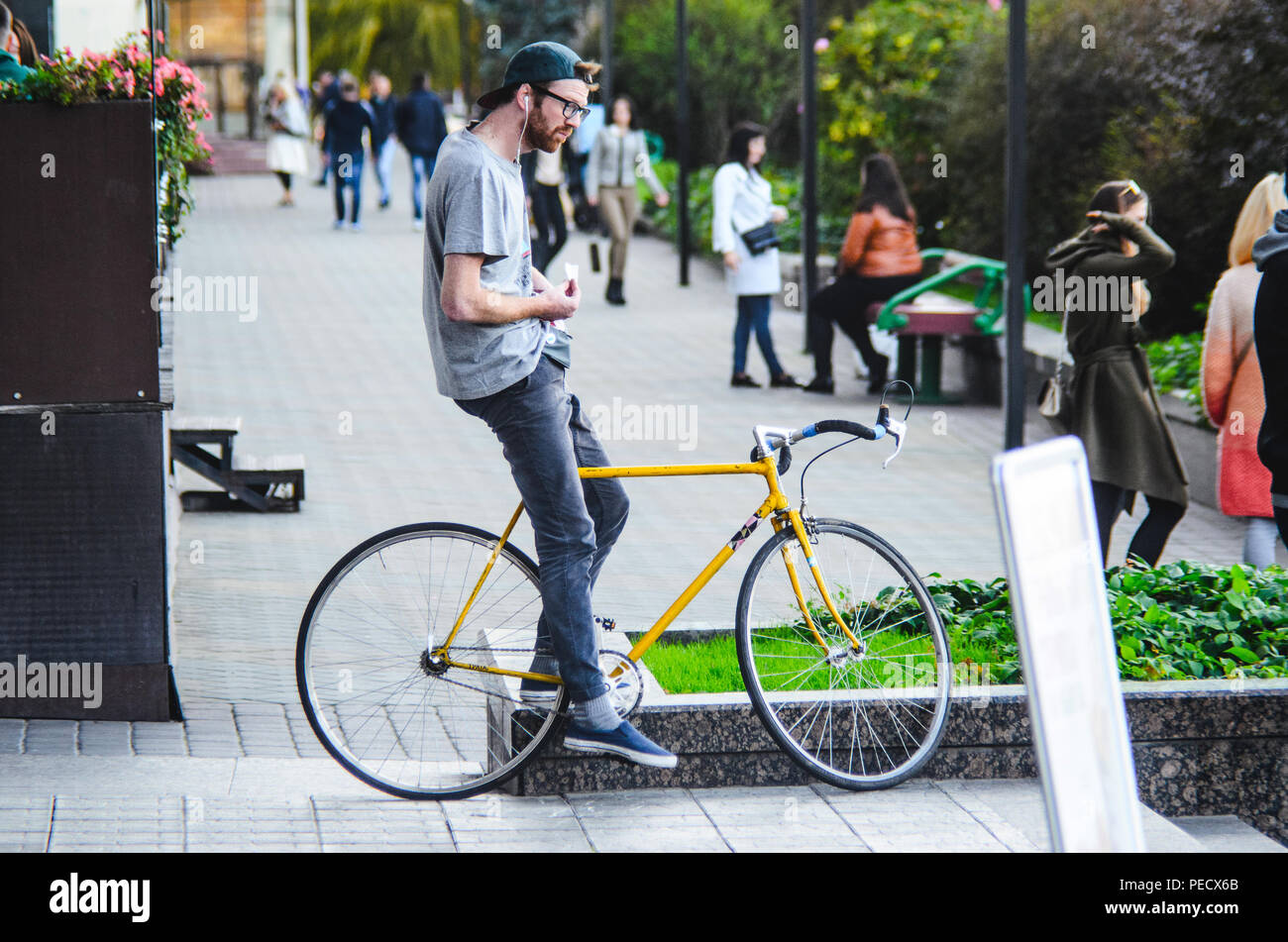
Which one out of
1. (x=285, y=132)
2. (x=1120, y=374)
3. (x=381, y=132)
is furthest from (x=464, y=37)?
(x=1120, y=374)

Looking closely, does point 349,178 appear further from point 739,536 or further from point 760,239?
point 739,536

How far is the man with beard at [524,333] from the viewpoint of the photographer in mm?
4254

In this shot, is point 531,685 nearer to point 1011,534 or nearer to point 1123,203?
point 1011,534

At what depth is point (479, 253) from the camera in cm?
424

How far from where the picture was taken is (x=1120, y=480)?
23.4 feet

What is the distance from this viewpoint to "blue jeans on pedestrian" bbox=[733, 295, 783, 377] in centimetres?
1268

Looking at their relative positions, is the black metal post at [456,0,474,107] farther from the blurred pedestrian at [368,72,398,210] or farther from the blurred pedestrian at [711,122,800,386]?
the blurred pedestrian at [711,122,800,386]

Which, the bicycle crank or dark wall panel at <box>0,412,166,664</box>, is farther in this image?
dark wall panel at <box>0,412,166,664</box>

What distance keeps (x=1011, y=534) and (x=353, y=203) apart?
2141 centimetres

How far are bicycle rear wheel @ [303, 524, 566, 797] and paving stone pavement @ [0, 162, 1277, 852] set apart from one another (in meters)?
0.15

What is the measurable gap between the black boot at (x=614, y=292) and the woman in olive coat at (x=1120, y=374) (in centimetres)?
1069

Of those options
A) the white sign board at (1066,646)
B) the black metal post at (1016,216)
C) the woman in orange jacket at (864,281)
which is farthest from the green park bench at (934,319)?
the white sign board at (1066,646)

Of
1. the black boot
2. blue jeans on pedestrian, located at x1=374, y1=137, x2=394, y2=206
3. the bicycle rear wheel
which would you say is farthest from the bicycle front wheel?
blue jeans on pedestrian, located at x1=374, y1=137, x2=394, y2=206

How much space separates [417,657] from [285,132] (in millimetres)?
22120
